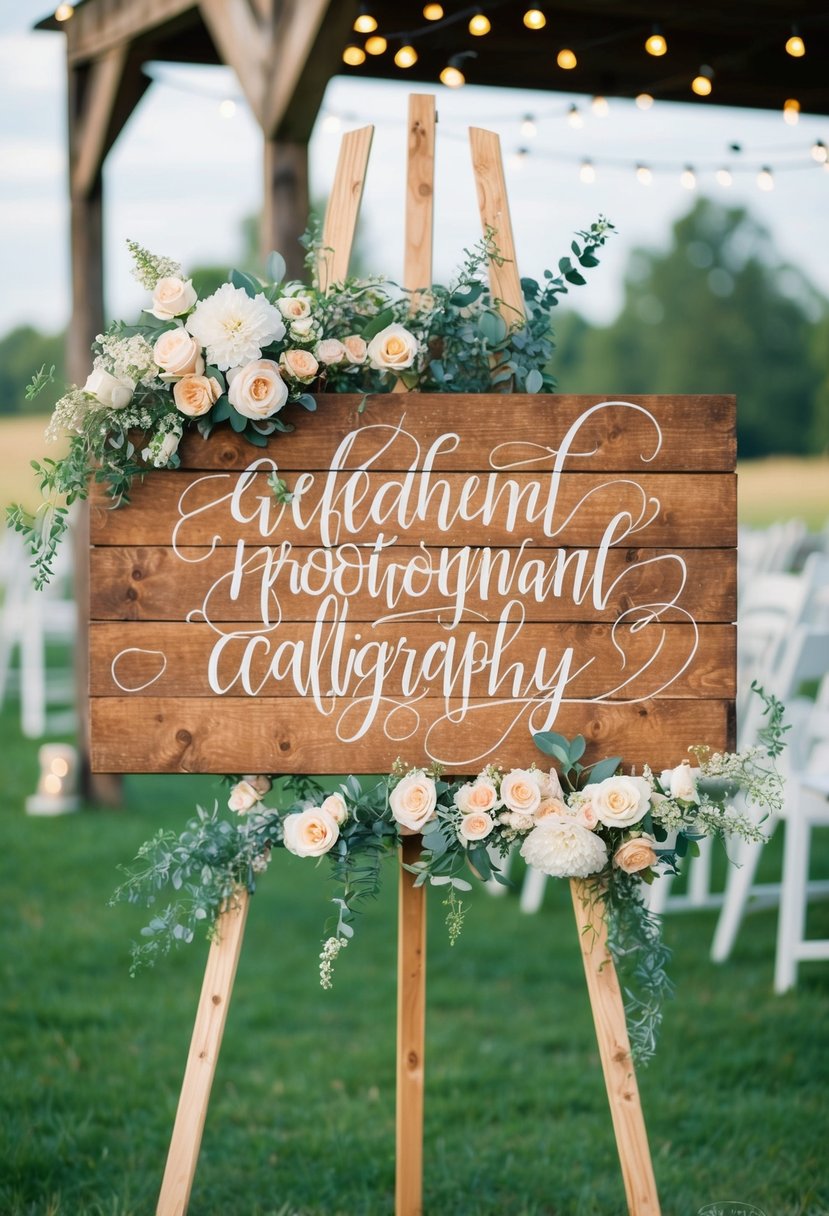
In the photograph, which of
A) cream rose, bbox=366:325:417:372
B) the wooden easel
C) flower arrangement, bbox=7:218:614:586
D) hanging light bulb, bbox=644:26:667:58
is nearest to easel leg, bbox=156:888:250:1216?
the wooden easel

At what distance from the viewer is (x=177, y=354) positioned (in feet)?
5.70

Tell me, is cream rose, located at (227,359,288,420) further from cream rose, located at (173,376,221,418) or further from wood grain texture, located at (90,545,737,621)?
wood grain texture, located at (90,545,737,621)

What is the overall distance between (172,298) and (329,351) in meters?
0.23

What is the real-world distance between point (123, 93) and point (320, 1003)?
3290 mm

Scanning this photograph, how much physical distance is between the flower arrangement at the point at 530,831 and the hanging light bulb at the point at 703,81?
12.2 feet

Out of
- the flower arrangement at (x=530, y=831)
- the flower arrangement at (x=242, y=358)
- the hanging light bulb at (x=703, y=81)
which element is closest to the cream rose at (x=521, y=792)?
the flower arrangement at (x=530, y=831)

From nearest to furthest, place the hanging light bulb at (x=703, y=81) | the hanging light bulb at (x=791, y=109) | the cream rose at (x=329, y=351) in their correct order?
the cream rose at (x=329, y=351)
the hanging light bulb at (x=703, y=81)
the hanging light bulb at (x=791, y=109)

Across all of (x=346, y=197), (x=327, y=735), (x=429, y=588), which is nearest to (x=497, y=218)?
(x=346, y=197)

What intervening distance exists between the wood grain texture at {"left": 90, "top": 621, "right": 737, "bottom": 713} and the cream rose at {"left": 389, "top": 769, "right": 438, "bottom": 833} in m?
0.13

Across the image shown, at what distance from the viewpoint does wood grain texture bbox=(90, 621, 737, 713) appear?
5.85 feet

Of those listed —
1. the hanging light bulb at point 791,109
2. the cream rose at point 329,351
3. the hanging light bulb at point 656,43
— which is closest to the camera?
the cream rose at point 329,351

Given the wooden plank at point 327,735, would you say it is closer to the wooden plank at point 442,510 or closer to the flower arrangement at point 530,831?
the flower arrangement at point 530,831

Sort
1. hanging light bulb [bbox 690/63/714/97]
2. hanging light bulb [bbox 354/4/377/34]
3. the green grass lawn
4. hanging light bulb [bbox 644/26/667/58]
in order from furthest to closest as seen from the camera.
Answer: hanging light bulb [bbox 690/63/714/97]
hanging light bulb [bbox 644/26/667/58]
hanging light bulb [bbox 354/4/377/34]
the green grass lawn

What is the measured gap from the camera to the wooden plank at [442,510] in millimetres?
A: 1788
